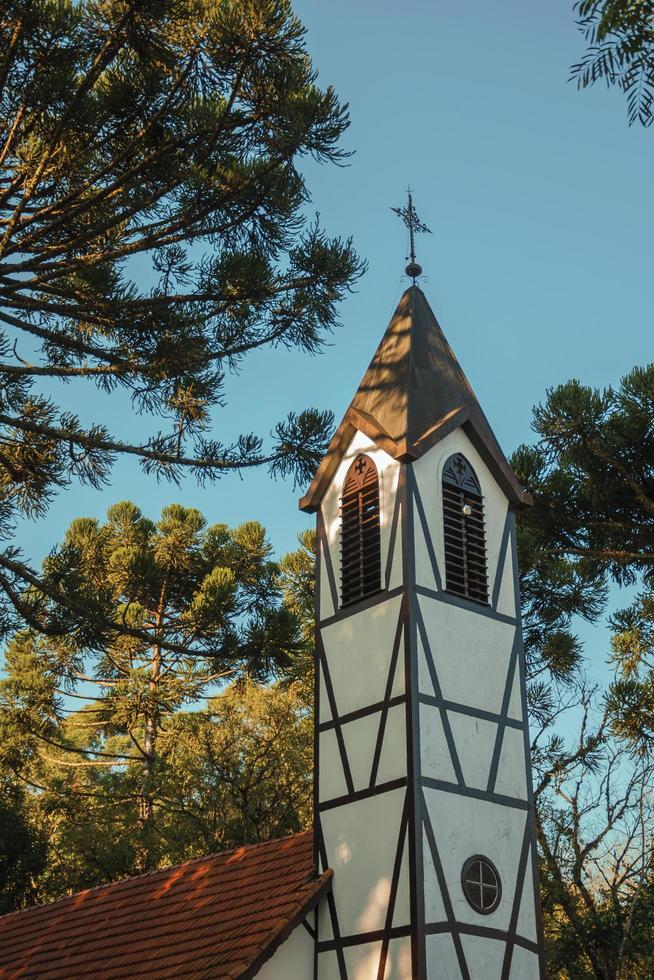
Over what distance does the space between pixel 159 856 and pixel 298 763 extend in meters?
3.29

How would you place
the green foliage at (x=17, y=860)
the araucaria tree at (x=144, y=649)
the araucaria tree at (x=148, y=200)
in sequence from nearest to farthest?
the araucaria tree at (x=148, y=200) < the araucaria tree at (x=144, y=649) < the green foliage at (x=17, y=860)

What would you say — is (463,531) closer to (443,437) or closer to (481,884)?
(443,437)

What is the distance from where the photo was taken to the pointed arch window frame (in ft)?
49.0

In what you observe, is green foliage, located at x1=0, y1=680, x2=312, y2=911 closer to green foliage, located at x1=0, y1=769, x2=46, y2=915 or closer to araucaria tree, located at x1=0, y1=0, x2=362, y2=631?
green foliage, located at x1=0, y1=769, x2=46, y2=915

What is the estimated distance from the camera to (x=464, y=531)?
15.2 meters

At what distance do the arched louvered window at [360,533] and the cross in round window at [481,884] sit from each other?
3200 millimetres

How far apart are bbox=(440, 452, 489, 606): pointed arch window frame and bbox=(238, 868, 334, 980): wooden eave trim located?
11.3ft

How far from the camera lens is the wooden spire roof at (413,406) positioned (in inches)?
605

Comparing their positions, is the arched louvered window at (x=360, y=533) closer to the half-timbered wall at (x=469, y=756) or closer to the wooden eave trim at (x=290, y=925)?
the half-timbered wall at (x=469, y=756)

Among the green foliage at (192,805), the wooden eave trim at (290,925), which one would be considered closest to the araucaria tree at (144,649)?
the green foliage at (192,805)

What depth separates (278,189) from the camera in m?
12.8

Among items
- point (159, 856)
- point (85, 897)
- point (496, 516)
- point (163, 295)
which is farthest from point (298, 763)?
point (163, 295)

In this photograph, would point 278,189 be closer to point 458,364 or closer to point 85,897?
point 458,364

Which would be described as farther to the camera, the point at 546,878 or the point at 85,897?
the point at 546,878
